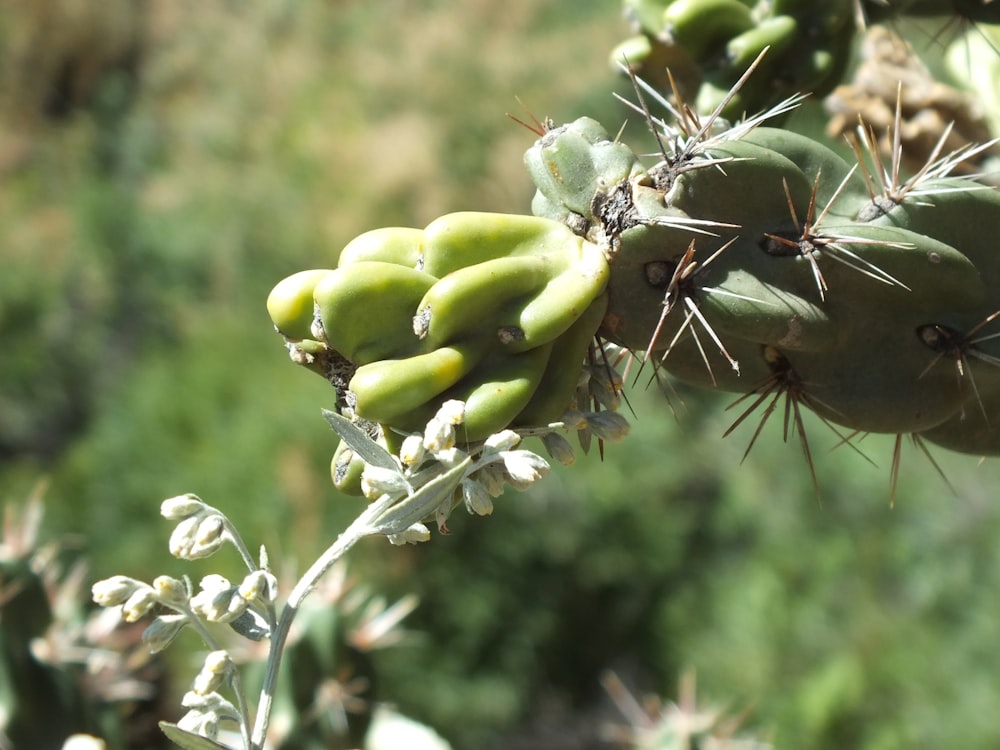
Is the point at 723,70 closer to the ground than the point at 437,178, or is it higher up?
higher up

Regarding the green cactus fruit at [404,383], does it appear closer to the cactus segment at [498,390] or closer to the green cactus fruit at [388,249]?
the cactus segment at [498,390]

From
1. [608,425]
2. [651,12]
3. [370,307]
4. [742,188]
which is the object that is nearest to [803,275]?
[742,188]

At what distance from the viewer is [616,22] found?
991cm

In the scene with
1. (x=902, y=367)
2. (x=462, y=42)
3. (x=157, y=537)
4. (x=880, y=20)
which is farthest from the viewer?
(x=462, y=42)

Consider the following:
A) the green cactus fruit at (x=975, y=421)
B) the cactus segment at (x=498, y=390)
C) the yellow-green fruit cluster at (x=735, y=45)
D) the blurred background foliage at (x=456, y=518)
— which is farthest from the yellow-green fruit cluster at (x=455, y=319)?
the yellow-green fruit cluster at (x=735, y=45)

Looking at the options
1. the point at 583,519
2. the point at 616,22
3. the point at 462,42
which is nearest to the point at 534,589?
the point at 583,519

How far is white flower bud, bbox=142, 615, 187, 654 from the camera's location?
1015mm

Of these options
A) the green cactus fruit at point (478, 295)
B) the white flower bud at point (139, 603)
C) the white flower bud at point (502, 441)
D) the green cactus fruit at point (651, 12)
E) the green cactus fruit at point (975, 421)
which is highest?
the green cactus fruit at point (651, 12)

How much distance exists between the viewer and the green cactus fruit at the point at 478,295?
3.67 ft

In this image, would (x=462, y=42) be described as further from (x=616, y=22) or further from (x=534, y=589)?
(x=534, y=589)

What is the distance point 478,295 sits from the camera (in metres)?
1.13

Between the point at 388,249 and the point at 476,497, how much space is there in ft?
1.01

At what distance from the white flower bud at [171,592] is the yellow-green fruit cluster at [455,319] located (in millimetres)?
223

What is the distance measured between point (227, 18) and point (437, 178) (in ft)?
16.1
